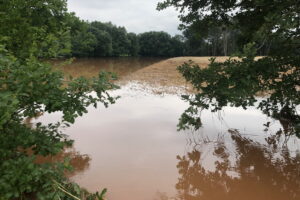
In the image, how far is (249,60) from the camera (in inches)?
216

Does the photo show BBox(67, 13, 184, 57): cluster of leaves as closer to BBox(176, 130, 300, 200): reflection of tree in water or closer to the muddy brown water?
the muddy brown water

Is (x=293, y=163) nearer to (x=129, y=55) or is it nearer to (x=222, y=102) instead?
(x=222, y=102)

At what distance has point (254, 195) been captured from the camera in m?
6.05

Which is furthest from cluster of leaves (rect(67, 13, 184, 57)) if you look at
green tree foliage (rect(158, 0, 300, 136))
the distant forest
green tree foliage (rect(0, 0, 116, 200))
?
green tree foliage (rect(0, 0, 116, 200))

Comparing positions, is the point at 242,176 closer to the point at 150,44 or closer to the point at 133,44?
the point at 133,44

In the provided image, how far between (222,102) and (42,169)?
446 centimetres

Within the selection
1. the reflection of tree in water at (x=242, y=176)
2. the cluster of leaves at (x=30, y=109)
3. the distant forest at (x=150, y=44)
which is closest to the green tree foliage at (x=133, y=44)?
the distant forest at (x=150, y=44)

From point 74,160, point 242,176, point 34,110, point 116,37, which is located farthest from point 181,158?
point 116,37

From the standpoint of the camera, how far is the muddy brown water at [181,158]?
20.4ft

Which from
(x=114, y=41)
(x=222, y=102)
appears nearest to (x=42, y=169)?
(x=222, y=102)

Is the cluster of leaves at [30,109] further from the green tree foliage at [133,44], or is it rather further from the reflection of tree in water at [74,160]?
the green tree foliage at [133,44]

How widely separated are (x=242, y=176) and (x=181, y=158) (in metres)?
1.84

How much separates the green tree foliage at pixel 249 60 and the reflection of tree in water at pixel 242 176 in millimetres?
1490

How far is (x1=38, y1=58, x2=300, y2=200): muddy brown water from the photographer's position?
6.22 meters
